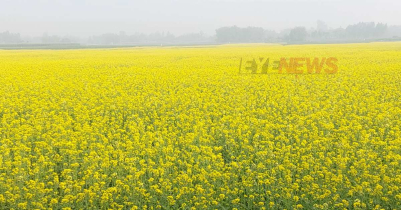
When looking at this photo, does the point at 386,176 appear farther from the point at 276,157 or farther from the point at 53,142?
the point at 53,142

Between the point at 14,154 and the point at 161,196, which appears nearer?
the point at 161,196

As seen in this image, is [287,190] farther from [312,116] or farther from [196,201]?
[312,116]

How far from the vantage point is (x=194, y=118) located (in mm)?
11930

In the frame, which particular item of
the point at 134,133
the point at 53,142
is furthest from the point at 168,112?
the point at 53,142

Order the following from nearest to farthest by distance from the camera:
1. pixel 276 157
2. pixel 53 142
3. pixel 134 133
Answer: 1. pixel 276 157
2. pixel 53 142
3. pixel 134 133

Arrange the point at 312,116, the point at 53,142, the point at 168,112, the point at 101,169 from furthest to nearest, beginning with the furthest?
the point at 168,112 < the point at 312,116 < the point at 53,142 < the point at 101,169

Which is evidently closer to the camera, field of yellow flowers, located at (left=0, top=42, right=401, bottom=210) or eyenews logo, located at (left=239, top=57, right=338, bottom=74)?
field of yellow flowers, located at (left=0, top=42, right=401, bottom=210)

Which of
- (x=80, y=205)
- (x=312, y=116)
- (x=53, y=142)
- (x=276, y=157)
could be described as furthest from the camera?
(x=312, y=116)

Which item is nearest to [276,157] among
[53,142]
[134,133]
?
[134,133]

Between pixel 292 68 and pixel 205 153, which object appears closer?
pixel 205 153

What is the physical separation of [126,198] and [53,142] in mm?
3258

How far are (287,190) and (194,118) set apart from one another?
5576mm

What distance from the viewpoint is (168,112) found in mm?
12664

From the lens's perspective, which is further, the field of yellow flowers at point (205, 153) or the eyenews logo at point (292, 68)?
the eyenews logo at point (292, 68)
